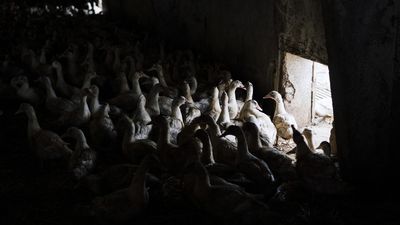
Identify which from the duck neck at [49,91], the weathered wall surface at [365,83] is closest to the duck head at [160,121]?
the weathered wall surface at [365,83]

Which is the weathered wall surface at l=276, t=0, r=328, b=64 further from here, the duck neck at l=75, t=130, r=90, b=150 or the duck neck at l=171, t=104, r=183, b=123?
the duck neck at l=75, t=130, r=90, b=150

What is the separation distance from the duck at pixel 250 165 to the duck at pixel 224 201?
57 cm

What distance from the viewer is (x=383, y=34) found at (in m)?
5.34

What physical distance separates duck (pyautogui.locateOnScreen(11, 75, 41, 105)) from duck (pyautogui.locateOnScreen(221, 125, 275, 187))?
13.4 ft

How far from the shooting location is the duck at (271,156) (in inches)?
249

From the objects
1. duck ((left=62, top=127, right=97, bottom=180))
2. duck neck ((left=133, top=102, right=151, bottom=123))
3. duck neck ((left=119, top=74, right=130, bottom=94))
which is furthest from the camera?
duck neck ((left=119, top=74, right=130, bottom=94))

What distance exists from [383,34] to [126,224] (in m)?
3.16

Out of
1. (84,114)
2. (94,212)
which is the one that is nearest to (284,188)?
(94,212)

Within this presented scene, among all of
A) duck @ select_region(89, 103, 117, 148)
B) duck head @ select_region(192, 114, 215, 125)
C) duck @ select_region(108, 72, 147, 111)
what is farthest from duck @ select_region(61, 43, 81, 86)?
duck head @ select_region(192, 114, 215, 125)

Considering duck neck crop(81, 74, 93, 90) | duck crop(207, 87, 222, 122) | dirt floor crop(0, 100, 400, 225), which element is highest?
duck neck crop(81, 74, 93, 90)

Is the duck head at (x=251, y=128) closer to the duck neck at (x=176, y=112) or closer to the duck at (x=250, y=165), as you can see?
the duck at (x=250, y=165)

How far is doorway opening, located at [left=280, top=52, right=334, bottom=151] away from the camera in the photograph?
321 inches

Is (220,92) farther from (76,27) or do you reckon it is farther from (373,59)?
(76,27)

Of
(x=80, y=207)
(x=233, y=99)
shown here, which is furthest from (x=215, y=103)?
(x=80, y=207)
